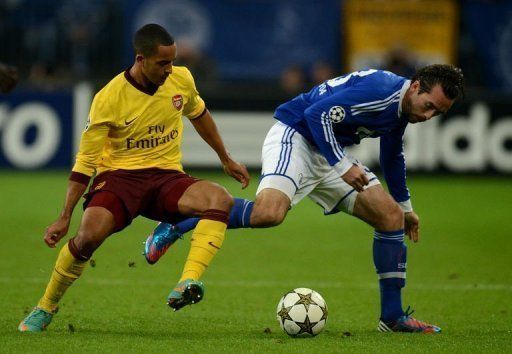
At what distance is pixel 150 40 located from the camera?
6531mm

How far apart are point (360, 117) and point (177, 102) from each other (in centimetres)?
118

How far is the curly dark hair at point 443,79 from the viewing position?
22.1 ft

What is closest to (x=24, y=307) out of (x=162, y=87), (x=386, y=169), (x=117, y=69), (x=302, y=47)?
(x=162, y=87)

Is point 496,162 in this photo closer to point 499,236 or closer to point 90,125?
point 499,236

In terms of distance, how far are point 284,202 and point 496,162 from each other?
10.7 m

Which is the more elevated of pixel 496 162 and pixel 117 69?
pixel 117 69

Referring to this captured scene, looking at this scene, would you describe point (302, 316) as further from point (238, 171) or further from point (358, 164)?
point (238, 171)

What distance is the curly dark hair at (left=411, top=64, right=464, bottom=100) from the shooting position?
22.1ft

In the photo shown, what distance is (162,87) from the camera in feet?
22.7

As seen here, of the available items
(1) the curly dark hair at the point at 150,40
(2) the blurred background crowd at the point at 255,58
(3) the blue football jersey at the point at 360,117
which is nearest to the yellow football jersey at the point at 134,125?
(1) the curly dark hair at the point at 150,40

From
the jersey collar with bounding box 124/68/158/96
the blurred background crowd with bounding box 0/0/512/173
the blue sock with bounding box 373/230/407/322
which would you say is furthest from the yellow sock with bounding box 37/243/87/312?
the blurred background crowd with bounding box 0/0/512/173

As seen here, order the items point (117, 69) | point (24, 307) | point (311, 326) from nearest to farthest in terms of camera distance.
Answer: point (311, 326) < point (24, 307) < point (117, 69)

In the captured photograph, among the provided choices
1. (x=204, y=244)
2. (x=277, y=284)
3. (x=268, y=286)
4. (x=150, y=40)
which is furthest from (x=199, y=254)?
(x=277, y=284)

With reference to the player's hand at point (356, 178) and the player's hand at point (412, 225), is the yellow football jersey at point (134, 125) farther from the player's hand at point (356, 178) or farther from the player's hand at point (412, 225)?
the player's hand at point (412, 225)
